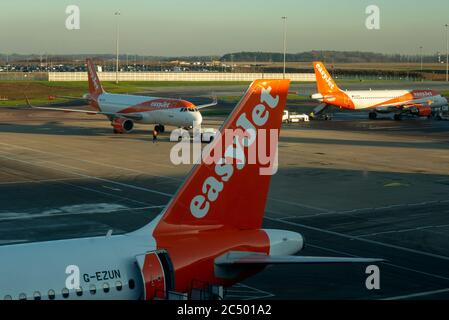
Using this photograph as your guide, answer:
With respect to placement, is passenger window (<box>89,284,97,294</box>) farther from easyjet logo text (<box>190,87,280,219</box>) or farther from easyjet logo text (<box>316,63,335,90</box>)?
easyjet logo text (<box>316,63,335,90</box>)

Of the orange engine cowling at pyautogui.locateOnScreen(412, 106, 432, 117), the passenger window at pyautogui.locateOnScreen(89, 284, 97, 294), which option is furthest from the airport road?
the orange engine cowling at pyautogui.locateOnScreen(412, 106, 432, 117)

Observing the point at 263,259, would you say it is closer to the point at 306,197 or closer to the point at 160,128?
the point at 306,197

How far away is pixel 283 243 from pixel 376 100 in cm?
8377

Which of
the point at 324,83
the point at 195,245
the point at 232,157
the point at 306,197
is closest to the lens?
the point at 195,245

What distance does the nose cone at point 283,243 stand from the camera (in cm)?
1783

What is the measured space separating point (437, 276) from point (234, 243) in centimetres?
1345

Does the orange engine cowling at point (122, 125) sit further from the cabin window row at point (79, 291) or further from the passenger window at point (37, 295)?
the passenger window at point (37, 295)

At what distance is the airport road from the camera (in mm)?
28219

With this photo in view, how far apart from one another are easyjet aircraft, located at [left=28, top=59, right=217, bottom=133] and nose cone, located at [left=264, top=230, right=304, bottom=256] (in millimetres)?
55772

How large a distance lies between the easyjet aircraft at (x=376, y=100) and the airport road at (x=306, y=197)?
17128mm

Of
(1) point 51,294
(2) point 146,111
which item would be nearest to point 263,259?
(1) point 51,294

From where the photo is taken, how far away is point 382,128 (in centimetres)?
8781

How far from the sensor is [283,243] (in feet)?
58.9
